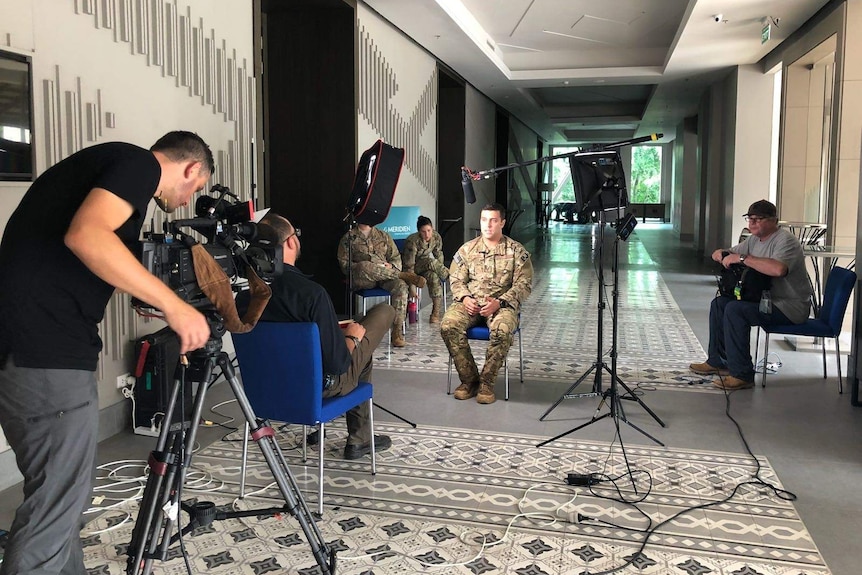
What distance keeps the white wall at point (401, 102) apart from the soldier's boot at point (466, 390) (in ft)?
10.5

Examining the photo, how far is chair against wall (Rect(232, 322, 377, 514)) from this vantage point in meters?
3.04

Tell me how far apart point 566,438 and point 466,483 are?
2.80 ft

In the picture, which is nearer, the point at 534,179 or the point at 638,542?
the point at 638,542

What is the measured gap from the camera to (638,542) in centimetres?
290

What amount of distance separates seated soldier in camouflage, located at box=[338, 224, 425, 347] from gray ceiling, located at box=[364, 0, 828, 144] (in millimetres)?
2501

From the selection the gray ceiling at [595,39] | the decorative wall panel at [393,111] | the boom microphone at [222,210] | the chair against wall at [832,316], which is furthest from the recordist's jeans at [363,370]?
the gray ceiling at [595,39]

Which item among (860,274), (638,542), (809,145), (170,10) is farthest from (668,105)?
(638,542)

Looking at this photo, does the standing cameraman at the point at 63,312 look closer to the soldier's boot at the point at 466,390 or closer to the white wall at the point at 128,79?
the white wall at the point at 128,79

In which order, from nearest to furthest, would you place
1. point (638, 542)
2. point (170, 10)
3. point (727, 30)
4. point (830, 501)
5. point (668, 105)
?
point (638, 542), point (830, 501), point (170, 10), point (727, 30), point (668, 105)

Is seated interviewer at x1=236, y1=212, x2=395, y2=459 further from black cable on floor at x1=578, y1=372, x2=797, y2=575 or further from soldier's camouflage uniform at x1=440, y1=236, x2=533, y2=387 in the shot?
soldier's camouflage uniform at x1=440, y1=236, x2=533, y2=387

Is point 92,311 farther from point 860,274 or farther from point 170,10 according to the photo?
point 860,274

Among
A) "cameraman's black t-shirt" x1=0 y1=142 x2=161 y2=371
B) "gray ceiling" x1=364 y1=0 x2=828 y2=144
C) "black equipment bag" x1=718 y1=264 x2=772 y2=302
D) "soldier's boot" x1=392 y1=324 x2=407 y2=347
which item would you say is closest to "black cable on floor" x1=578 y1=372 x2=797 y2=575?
"black equipment bag" x1=718 y1=264 x2=772 y2=302

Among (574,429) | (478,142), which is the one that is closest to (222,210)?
(574,429)

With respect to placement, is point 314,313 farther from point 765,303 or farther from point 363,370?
point 765,303
